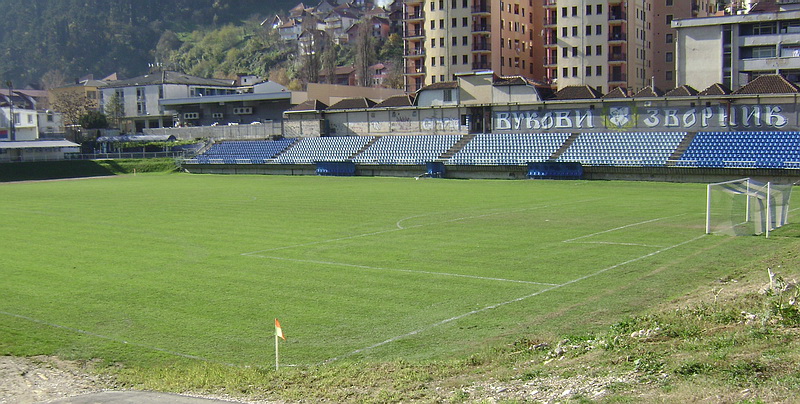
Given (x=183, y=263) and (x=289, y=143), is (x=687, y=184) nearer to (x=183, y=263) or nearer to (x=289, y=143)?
(x=183, y=263)

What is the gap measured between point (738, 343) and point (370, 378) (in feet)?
18.7

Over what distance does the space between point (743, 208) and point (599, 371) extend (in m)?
19.1

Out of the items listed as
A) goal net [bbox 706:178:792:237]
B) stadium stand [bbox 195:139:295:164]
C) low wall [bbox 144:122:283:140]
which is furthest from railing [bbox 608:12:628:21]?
goal net [bbox 706:178:792:237]

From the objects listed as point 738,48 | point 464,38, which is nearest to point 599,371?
point 738,48

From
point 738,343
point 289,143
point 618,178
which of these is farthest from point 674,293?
point 289,143

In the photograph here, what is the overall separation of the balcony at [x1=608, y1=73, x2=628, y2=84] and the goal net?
70.2 meters

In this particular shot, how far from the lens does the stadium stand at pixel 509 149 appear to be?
63.7 metres

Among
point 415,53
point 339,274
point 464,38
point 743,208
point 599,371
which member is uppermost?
point 464,38

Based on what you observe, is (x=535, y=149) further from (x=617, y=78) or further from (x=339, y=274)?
(x=339, y=274)

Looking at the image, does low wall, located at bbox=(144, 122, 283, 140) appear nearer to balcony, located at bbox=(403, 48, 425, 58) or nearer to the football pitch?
balcony, located at bbox=(403, 48, 425, 58)

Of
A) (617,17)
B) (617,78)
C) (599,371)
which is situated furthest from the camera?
(617,78)

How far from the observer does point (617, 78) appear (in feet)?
315

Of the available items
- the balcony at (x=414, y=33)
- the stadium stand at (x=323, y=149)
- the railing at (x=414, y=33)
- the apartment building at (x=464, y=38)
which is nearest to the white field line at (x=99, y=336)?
the stadium stand at (x=323, y=149)

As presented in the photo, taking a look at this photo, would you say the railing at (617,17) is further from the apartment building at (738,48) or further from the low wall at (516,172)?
the low wall at (516,172)
